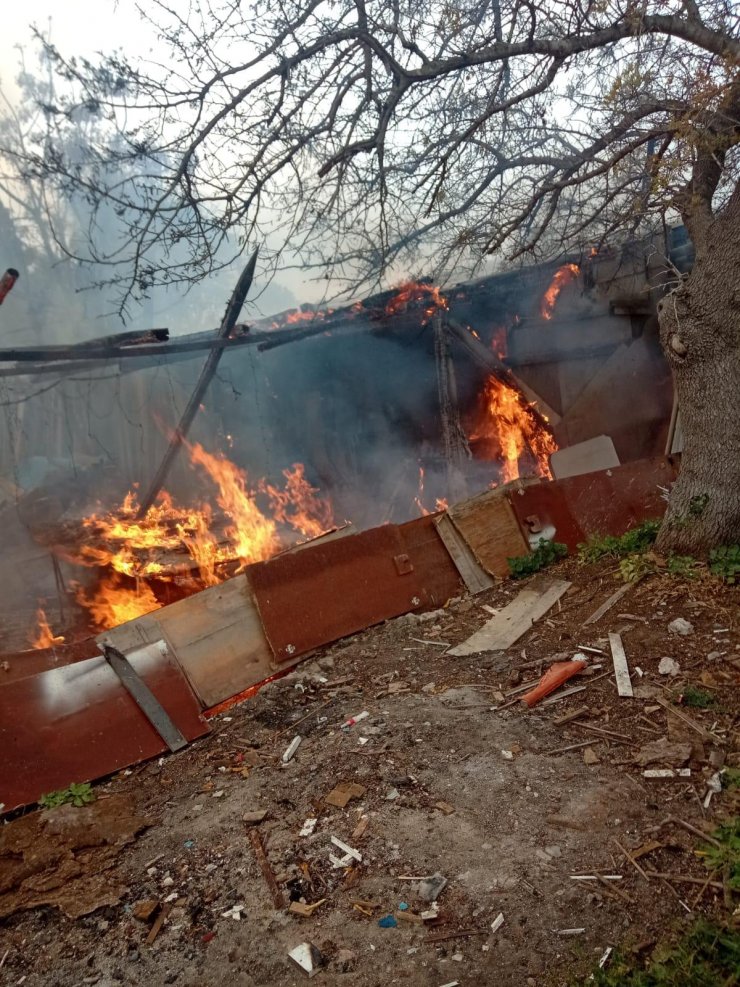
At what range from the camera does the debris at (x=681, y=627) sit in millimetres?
4871

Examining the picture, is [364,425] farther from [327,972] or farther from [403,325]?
[327,972]

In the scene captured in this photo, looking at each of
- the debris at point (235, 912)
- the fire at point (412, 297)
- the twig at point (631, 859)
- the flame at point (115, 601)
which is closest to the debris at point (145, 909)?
the debris at point (235, 912)

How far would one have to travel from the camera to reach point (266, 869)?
11.3 ft

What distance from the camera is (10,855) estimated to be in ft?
13.2

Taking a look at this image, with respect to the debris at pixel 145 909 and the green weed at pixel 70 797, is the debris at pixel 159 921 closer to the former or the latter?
the debris at pixel 145 909

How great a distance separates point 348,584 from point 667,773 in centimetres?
356

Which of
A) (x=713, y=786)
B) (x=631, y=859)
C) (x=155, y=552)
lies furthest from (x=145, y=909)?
(x=155, y=552)

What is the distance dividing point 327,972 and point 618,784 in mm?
1854

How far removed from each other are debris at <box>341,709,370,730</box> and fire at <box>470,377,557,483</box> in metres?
7.18

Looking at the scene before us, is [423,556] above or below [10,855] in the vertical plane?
above

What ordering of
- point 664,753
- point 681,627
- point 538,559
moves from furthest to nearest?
point 538,559 < point 681,627 < point 664,753


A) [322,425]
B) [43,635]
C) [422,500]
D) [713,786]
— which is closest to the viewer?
[713,786]

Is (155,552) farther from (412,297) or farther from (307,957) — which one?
(307,957)

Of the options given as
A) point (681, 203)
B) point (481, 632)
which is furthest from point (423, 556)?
point (681, 203)
